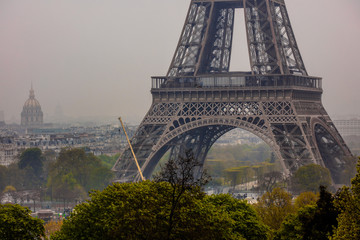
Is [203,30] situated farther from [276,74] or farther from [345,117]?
[345,117]

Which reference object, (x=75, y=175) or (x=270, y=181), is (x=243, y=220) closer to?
(x=270, y=181)

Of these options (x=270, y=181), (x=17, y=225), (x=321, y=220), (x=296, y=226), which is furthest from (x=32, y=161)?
→ (x=321, y=220)

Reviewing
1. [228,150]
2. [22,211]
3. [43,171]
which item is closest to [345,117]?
[228,150]

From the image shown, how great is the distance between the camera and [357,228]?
29.0 meters

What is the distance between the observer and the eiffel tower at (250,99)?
68938mm

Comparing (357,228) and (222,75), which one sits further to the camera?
(222,75)

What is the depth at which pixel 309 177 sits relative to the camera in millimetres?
68562

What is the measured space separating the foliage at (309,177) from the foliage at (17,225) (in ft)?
117

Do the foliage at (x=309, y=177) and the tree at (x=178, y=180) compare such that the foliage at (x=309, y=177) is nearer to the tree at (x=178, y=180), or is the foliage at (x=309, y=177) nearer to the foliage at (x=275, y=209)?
Result: the foliage at (x=275, y=209)

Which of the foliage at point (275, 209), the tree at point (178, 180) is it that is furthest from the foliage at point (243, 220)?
the foliage at point (275, 209)

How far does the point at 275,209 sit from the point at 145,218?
20683 mm

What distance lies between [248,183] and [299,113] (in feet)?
132

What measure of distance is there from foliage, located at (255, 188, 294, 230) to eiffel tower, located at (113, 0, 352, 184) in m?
12.7

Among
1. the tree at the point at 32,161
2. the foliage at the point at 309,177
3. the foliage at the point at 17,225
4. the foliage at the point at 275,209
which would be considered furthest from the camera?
the tree at the point at 32,161
